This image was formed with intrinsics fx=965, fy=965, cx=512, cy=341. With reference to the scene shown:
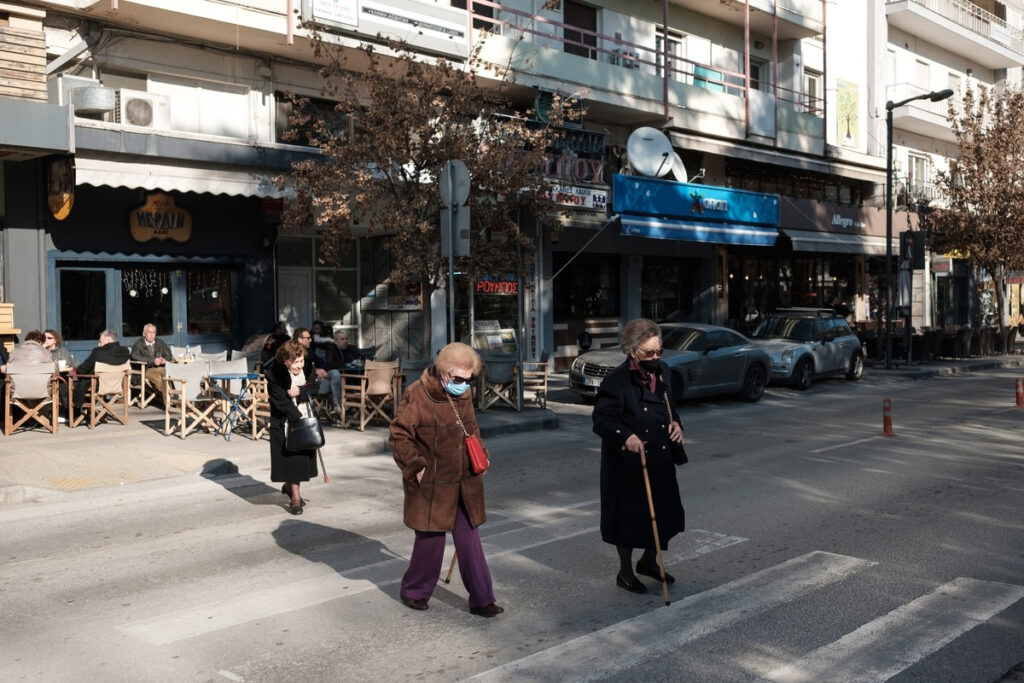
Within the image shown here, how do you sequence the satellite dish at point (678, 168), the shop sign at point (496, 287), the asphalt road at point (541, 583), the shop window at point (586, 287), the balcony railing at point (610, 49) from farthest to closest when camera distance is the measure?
1. the shop window at point (586, 287)
2. the satellite dish at point (678, 168)
3. the shop sign at point (496, 287)
4. the balcony railing at point (610, 49)
5. the asphalt road at point (541, 583)

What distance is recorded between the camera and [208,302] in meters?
17.3

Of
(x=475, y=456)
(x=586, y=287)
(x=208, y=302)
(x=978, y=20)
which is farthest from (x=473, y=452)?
(x=978, y=20)

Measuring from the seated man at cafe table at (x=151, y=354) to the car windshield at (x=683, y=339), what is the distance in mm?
8348

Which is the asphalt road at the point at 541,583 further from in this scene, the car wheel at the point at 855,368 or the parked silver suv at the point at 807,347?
the car wheel at the point at 855,368

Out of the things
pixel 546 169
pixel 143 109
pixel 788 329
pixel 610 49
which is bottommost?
pixel 788 329

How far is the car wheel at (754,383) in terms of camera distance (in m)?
17.9

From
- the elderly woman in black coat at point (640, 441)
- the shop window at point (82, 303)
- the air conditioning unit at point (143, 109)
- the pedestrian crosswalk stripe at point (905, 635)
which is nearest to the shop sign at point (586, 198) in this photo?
the air conditioning unit at point (143, 109)

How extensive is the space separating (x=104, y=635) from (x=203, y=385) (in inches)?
345

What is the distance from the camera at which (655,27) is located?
25.2m

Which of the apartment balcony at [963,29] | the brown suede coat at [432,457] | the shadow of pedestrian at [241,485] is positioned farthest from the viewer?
the apartment balcony at [963,29]

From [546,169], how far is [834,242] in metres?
12.5

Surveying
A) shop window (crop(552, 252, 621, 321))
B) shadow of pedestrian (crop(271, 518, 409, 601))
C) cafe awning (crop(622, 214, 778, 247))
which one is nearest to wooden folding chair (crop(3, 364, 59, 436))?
shadow of pedestrian (crop(271, 518, 409, 601))

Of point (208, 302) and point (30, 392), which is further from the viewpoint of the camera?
point (208, 302)

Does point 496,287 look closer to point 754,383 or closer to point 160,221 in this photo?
point 754,383
